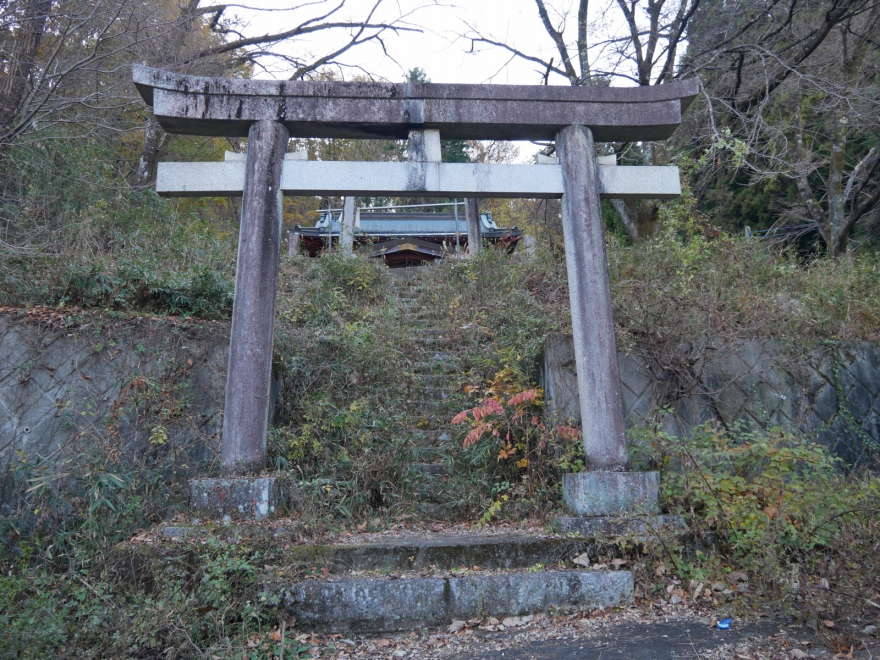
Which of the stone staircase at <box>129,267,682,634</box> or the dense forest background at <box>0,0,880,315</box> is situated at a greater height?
the dense forest background at <box>0,0,880,315</box>

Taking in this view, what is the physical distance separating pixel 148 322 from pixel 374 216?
13.3 metres

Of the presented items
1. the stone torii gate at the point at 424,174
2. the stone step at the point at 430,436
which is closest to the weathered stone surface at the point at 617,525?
the stone torii gate at the point at 424,174

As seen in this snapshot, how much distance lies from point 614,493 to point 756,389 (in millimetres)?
2819

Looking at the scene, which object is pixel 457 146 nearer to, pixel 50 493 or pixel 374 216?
pixel 374 216

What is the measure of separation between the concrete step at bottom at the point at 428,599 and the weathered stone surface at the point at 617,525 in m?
0.47

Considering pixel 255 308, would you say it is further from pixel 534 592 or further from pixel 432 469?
pixel 534 592

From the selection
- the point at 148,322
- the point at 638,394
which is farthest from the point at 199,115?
the point at 638,394

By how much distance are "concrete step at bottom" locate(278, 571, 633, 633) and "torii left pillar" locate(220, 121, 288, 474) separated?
1264 mm

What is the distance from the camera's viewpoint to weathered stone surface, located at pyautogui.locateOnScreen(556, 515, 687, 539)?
4.51m

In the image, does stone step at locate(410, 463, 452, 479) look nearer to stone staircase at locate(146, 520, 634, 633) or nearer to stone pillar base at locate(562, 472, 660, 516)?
stone staircase at locate(146, 520, 634, 633)

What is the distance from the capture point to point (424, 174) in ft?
17.4

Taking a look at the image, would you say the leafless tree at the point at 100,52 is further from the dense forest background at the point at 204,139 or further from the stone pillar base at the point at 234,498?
the stone pillar base at the point at 234,498

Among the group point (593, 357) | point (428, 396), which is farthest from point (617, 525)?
point (428, 396)

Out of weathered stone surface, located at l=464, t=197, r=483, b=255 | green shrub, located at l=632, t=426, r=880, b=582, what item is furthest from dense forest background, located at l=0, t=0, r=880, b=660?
weathered stone surface, located at l=464, t=197, r=483, b=255
